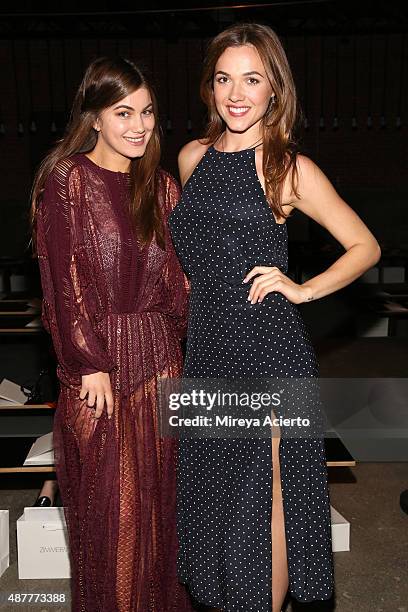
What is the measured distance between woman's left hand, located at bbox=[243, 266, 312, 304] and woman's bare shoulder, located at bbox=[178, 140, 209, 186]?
38 centimetres

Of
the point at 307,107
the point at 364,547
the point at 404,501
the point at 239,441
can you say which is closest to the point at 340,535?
the point at 364,547

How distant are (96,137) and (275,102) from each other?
471 mm

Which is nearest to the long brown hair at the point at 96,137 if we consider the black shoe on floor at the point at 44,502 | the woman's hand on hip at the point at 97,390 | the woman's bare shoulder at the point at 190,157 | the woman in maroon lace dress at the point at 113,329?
the woman in maroon lace dress at the point at 113,329

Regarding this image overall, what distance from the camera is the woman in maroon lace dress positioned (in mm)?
1990

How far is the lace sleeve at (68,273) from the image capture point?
1980mm

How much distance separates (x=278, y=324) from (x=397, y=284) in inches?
164

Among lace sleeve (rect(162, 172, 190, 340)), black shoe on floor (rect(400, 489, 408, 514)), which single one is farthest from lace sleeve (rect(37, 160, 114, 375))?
black shoe on floor (rect(400, 489, 408, 514))

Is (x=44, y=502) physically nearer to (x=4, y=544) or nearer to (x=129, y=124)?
(x=4, y=544)

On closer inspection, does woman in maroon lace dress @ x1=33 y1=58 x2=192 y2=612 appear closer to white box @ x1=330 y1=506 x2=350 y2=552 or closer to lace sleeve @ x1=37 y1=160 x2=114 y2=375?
lace sleeve @ x1=37 y1=160 x2=114 y2=375

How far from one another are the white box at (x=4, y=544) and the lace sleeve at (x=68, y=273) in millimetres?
1081

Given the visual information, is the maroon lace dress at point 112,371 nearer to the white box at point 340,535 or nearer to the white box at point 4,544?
the white box at point 4,544

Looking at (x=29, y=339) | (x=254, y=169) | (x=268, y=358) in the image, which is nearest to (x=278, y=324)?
(x=268, y=358)

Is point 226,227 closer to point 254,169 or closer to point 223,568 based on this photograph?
point 254,169

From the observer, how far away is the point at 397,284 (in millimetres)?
6020
